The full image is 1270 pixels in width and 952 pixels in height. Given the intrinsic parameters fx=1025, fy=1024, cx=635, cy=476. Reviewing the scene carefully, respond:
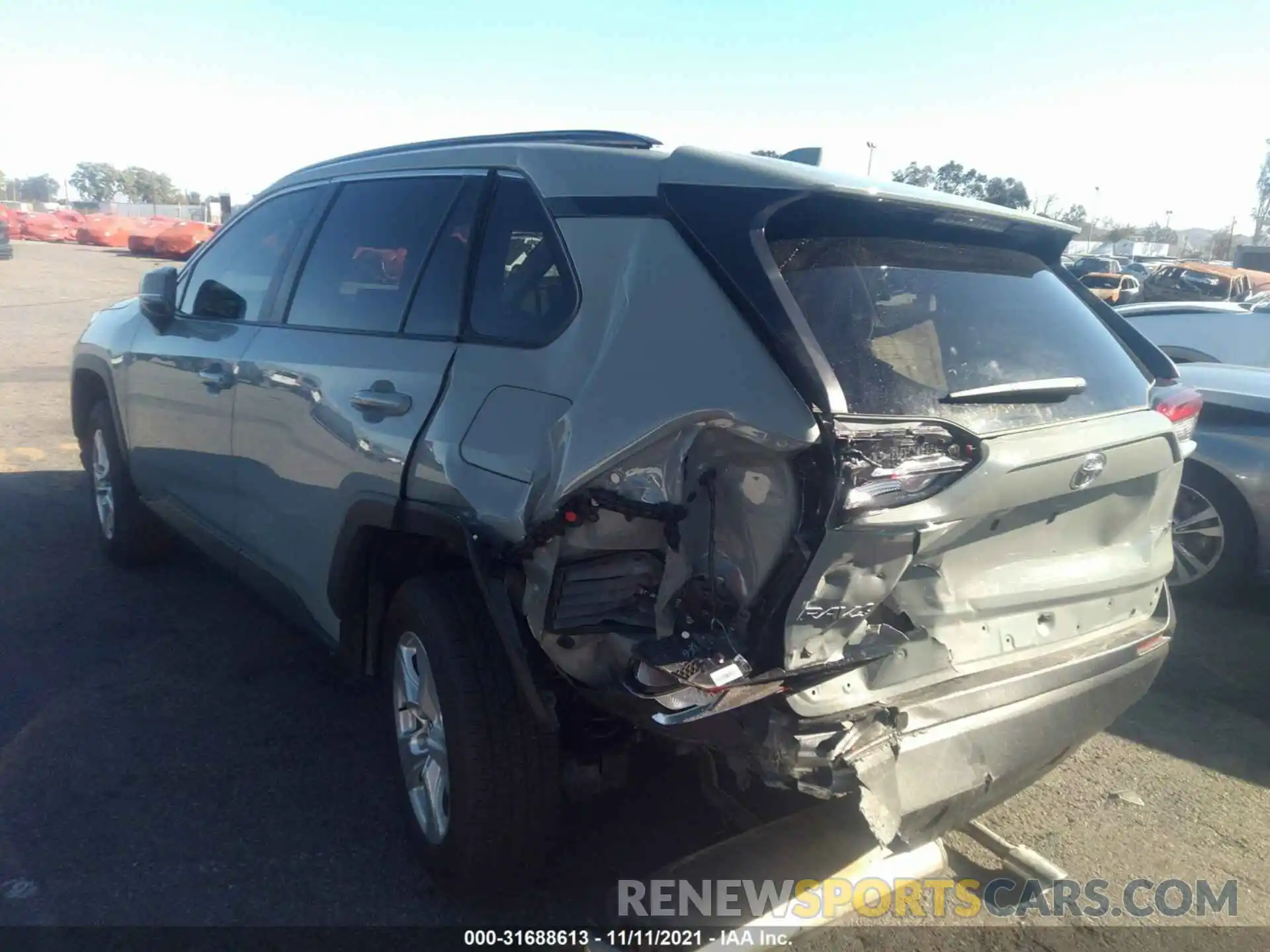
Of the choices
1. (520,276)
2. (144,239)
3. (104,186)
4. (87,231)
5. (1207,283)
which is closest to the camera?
(520,276)

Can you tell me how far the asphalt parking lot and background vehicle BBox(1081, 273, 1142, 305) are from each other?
22.3m

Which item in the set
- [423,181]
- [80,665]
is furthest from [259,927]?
[423,181]

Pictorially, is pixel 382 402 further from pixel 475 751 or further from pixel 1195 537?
pixel 1195 537

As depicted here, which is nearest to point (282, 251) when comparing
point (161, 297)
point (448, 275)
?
point (161, 297)

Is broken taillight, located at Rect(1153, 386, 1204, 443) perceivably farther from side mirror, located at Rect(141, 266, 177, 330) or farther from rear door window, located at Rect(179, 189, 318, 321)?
side mirror, located at Rect(141, 266, 177, 330)

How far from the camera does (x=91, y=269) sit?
26.8 meters

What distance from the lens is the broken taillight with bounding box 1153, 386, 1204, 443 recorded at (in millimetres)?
3025

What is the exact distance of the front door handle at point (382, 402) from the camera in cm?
288

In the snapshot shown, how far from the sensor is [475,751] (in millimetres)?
2598

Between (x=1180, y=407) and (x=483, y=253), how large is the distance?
2.16 m

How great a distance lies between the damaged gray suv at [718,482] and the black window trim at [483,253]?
0.04ft

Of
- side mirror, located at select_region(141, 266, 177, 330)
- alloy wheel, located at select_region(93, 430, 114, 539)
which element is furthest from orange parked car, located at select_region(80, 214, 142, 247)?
side mirror, located at select_region(141, 266, 177, 330)

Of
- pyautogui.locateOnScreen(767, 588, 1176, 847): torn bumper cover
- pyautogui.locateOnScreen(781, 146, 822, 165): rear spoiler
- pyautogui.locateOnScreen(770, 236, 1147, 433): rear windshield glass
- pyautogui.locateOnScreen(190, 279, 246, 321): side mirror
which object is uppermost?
pyautogui.locateOnScreen(781, 146, 822, 165): rear spoiler

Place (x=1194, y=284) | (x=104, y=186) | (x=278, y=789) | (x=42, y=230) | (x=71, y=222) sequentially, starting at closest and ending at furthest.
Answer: (x=278, y=789) → (x=1194, y=284) → (x=42, y=230) → (x=71, y=222) → (x=104, y=186)
